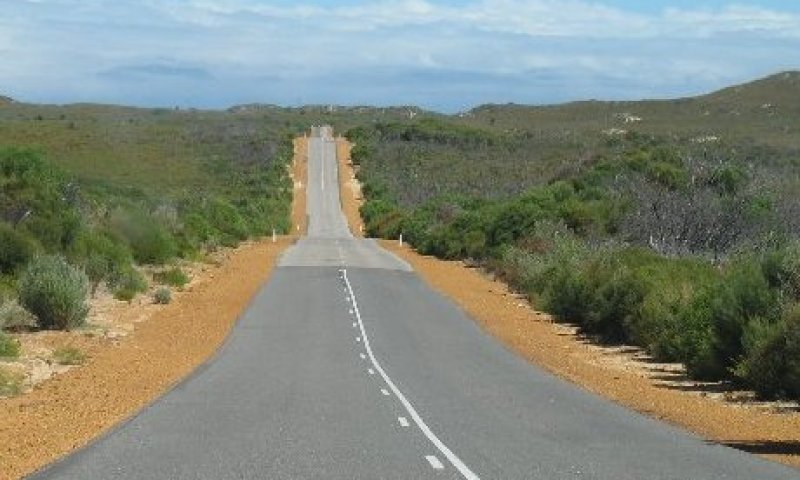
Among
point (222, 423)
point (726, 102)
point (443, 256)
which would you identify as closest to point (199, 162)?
point (443, 256)

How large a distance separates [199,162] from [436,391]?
334 ft

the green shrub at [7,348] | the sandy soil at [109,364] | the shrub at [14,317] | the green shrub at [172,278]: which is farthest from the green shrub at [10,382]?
the green shrub at [172,278]

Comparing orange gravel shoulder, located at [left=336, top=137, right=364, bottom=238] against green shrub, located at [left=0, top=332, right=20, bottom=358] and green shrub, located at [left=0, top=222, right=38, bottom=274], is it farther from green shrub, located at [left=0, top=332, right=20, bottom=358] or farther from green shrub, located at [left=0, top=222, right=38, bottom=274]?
green shrub, located at [left=0, top=332, right=20, bottom=358]

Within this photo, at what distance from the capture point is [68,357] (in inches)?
964

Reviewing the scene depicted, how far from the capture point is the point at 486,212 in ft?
212

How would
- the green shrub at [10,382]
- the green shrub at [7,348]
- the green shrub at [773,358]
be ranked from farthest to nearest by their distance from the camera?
the green shrub at [7,348], the green shrub at [10,382], the green shrub at [773,358]

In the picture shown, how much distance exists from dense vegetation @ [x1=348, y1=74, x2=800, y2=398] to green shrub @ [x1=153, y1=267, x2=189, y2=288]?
40.8 feet

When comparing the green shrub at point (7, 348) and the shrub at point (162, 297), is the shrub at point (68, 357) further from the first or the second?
the shrub at point (162, 297)

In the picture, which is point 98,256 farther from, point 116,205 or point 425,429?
point 425,429

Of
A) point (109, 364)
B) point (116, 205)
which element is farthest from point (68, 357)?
point (116, 205)

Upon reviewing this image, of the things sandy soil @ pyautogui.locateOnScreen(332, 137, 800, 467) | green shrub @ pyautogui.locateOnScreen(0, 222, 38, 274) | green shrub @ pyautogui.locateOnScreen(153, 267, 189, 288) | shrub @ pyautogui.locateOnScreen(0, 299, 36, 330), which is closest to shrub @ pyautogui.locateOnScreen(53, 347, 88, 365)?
shrub @ pyautogui.locateOnScreen(0, 299, 36, 330)

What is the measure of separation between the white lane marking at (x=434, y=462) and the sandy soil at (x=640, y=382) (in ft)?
12.4

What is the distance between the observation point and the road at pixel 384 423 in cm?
1205

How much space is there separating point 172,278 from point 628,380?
2351cm
